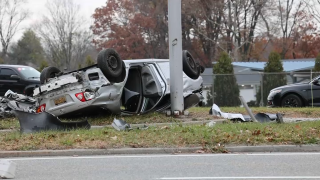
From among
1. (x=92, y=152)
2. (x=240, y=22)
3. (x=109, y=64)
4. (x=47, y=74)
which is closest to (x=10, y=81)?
(x=47, y=74)

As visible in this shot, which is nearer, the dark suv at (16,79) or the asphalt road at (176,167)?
the asphalt road at (176,167)

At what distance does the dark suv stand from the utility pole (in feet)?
31.2

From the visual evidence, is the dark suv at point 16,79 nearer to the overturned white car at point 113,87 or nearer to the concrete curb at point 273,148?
the overturned white car at point 113,87

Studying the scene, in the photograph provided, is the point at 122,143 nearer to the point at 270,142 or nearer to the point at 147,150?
the point at 147,150

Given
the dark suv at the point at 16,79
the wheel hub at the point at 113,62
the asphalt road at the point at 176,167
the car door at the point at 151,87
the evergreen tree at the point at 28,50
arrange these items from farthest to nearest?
the evergreen tree at the point at 28,50, the dark suv at the point at 16,79, the car door at the point at 151,87, the wheel hub at the point at 113,62, the asphalt road at the point at 176,167

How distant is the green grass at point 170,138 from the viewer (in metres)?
10.1

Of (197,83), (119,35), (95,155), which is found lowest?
(95,155)

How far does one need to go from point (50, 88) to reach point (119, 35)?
1567 inches

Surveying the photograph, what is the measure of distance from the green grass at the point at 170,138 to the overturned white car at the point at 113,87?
2071mm

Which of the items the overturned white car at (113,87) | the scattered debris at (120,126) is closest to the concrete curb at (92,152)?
the scattered debris at (120,126)

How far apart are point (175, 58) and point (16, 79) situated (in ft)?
34.3

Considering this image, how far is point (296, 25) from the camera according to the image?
55.7m

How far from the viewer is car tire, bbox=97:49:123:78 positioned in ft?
44.9

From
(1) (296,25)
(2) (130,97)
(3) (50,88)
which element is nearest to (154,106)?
(2) (130,97)
